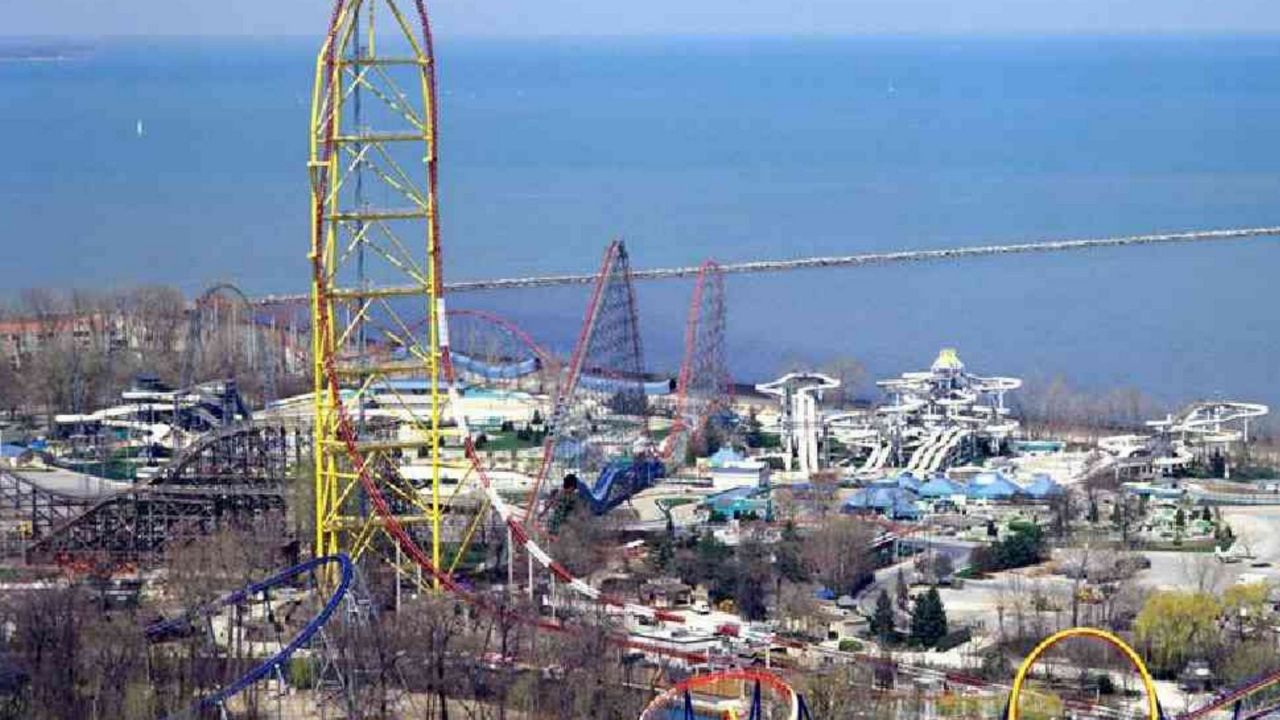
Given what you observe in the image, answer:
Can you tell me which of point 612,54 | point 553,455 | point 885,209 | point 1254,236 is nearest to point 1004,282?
point 1254,236

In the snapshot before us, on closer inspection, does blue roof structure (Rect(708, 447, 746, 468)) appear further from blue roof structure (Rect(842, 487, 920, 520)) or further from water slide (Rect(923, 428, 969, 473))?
blue roof structure (Rect(842, 487, 920, 520))

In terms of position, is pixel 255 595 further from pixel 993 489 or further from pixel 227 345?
pixel 227 345

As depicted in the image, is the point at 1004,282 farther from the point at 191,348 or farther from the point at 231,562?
the point at 231,562

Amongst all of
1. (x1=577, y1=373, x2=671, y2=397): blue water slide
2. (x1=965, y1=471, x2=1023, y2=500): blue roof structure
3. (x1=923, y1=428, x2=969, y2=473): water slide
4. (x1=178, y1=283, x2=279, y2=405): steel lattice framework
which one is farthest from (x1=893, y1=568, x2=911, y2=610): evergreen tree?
(x1=178, y1=283, x2=279, y2=405): steel lattice framework

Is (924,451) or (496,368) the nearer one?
(924,451)

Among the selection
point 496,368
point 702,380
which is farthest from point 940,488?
point 496,368
